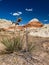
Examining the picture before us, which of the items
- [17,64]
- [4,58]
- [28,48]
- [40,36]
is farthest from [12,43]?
[40,36]

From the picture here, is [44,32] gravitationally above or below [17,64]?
above

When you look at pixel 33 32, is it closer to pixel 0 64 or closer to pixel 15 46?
pixel 15 46

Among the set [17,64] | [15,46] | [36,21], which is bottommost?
[17,64]

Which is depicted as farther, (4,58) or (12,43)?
(12,43)

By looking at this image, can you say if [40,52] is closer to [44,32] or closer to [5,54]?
[5,54]

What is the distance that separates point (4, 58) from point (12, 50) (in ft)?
2.73

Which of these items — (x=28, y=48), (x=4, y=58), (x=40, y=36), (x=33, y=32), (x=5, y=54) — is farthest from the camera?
(x=33, y=32)

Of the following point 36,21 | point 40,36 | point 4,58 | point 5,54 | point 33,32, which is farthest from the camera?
point 36,21

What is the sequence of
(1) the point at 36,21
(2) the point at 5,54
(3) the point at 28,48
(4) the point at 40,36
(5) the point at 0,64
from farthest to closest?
(1) the point at 36,21
(4) the point at 40,36
(3) the point at 28,48
(2) the point at 5,54
(5) the point at 0,64

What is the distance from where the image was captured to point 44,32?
11719mm

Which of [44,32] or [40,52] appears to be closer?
[40,52]

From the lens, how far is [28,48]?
276 inches

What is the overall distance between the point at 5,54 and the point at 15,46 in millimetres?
564

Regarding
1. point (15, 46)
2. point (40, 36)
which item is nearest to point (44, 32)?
point (40, 36)
